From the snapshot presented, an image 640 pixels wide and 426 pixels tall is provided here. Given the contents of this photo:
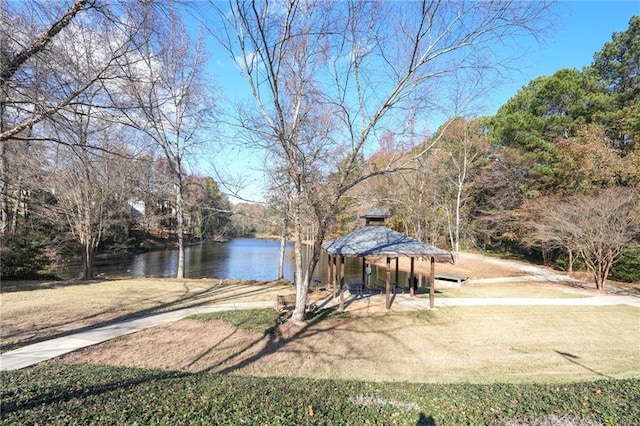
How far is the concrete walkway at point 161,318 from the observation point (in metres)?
5.37

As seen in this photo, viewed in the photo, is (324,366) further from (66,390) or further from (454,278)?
(454,278)

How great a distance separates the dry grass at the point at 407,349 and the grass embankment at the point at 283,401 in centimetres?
125

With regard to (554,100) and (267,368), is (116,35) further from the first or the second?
(554,100)

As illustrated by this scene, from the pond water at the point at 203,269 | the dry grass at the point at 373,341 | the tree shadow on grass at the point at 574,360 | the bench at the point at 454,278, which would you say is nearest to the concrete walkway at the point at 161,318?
the dry grass at the point at 373,341

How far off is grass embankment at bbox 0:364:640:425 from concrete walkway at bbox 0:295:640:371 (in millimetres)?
1373

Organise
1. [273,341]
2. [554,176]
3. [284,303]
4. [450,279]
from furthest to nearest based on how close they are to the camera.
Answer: [554,176], [450,279], [284,303], [273,341]

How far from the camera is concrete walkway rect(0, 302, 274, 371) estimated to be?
5.18 meters

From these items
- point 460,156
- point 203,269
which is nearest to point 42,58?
point 203,269

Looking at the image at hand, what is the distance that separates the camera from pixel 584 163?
17422 millimetres

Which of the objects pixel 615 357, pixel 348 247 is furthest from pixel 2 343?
pixel 615 357

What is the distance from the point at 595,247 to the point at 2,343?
1860cm

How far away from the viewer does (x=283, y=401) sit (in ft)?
11.6

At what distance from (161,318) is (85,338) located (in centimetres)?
180

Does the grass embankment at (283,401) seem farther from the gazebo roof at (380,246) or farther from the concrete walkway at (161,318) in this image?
the gazebo roof at (380,246)
